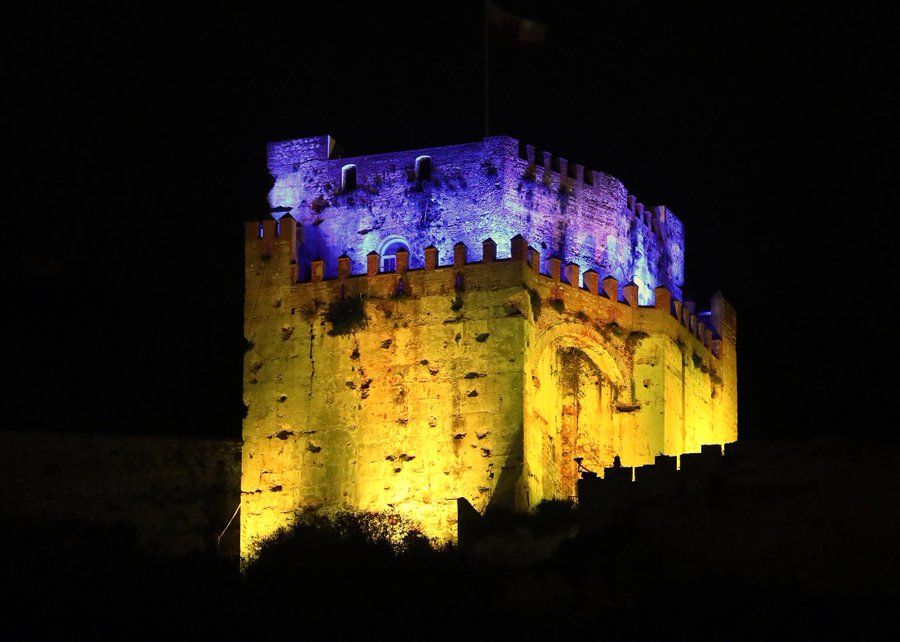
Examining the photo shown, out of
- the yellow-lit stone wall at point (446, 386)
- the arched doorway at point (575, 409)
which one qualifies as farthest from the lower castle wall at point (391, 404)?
the arched doorway at point (575, 409)

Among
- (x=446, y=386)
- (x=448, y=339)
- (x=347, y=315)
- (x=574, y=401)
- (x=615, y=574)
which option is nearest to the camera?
(x=615, y=574)

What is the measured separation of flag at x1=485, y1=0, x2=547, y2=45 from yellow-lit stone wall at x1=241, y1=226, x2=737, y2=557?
17.6ft

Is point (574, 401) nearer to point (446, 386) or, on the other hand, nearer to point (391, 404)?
point (446, 386)

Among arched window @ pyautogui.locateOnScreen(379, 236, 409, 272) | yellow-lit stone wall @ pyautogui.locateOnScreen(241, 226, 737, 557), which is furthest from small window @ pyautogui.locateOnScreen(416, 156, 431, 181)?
yellow-lit stone wall @ pyautogui.locateOnScreen(241, 226, 737, 557)

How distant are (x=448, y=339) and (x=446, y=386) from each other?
951 mm

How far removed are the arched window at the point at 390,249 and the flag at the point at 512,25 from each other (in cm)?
509

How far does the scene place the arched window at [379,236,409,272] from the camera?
50.7 m

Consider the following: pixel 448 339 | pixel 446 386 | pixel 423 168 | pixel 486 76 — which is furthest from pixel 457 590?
pixel 486 76

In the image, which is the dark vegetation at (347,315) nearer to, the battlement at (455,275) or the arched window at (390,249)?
the battlement at (455,275)

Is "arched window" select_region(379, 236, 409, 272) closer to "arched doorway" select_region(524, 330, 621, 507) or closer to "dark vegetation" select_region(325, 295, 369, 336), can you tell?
"dark vegetation" select_region(325, 295, 369, 336)

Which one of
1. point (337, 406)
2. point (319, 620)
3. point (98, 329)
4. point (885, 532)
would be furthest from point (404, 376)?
point (98, 329)

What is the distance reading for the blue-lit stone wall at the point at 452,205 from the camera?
50.4 meters

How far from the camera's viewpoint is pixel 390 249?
5091cm

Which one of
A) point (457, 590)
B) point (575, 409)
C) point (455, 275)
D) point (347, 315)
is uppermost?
point (455, 275)
